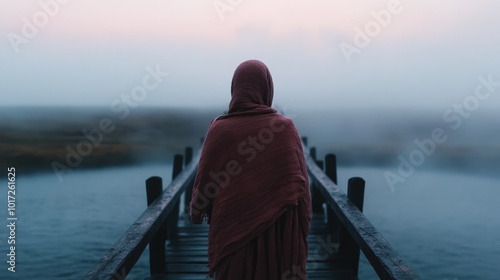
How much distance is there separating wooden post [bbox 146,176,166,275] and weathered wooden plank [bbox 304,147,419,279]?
1.65 metres

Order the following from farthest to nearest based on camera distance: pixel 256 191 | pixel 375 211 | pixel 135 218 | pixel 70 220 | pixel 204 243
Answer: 1. pixel 375 211
2. pixel 135 218
3. pixel 70 220
4. pixel 204 243
5. pixel 256 191

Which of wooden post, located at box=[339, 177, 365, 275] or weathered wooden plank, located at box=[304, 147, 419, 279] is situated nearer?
weathered wooden plank, located at box=[304, 147, 419, 279]

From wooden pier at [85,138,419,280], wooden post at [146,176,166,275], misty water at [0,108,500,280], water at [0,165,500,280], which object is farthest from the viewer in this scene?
misty water at [0,108,500,280]

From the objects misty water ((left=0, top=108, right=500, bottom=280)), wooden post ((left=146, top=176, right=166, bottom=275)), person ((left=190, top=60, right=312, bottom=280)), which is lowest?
misty water ((left=0, top=108, right=500, bottom=280))

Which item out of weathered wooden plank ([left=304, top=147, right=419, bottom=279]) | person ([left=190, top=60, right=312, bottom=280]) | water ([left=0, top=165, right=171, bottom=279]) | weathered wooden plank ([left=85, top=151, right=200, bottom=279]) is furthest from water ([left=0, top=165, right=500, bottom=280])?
person ([left=190, top=60, right=312, bottom=280])

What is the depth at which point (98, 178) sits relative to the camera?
23.4 metres

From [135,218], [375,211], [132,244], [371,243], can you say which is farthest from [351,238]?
[375,211]

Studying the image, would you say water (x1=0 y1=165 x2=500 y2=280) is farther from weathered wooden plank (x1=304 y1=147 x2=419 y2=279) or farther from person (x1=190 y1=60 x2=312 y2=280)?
person (x1=190 y1=60 x2=312 y2=280)

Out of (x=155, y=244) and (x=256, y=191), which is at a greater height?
(x=256, y=191)

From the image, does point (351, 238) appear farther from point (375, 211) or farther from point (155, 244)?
point (375, 211)

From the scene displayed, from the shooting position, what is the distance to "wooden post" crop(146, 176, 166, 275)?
4617mm

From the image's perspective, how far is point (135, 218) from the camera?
1477cm

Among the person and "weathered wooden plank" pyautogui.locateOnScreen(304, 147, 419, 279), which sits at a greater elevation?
the person

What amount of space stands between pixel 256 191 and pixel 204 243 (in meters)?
3.40
